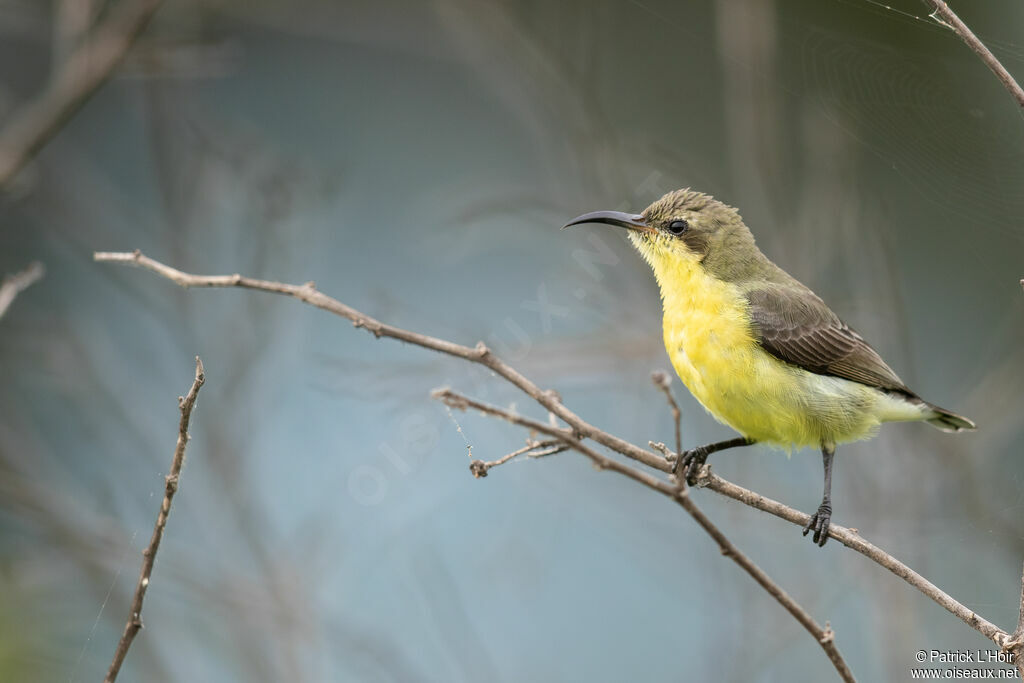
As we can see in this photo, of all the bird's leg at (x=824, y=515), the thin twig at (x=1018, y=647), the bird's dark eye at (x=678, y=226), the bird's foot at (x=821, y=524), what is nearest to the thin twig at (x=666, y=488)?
the thin twig at (x=1018, y=647)

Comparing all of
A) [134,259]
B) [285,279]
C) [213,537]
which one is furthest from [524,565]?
[134,259]

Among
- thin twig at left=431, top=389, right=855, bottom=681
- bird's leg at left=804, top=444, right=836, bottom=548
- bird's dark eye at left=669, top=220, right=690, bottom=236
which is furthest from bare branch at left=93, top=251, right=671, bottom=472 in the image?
bird's dark eye at left=669, top=220, right=690, bottom=236

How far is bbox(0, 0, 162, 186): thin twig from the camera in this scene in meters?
3.68

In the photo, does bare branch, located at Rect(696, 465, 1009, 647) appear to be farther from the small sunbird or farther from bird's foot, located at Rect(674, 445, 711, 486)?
the small sunbird

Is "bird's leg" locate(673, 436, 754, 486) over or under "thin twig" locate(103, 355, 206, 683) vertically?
over

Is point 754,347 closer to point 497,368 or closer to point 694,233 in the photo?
point 694,233

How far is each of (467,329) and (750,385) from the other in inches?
77.5

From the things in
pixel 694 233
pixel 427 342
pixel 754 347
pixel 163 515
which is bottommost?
pixel 163 515

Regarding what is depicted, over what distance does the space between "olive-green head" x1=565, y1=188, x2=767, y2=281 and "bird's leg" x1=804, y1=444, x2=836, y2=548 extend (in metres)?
0.70

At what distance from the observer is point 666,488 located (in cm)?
171

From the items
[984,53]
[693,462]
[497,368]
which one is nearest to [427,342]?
[497,368]

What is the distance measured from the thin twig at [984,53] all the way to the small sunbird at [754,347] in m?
1.41

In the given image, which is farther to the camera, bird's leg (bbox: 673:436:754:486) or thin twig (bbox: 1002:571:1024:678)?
bird's leg (bbox: 673:436:754:486)

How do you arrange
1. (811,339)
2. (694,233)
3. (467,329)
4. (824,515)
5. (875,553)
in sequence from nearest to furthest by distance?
1. (875,553)
2. (824,515)
3. (811,339)
4. (694,233)
5. (467,329)
